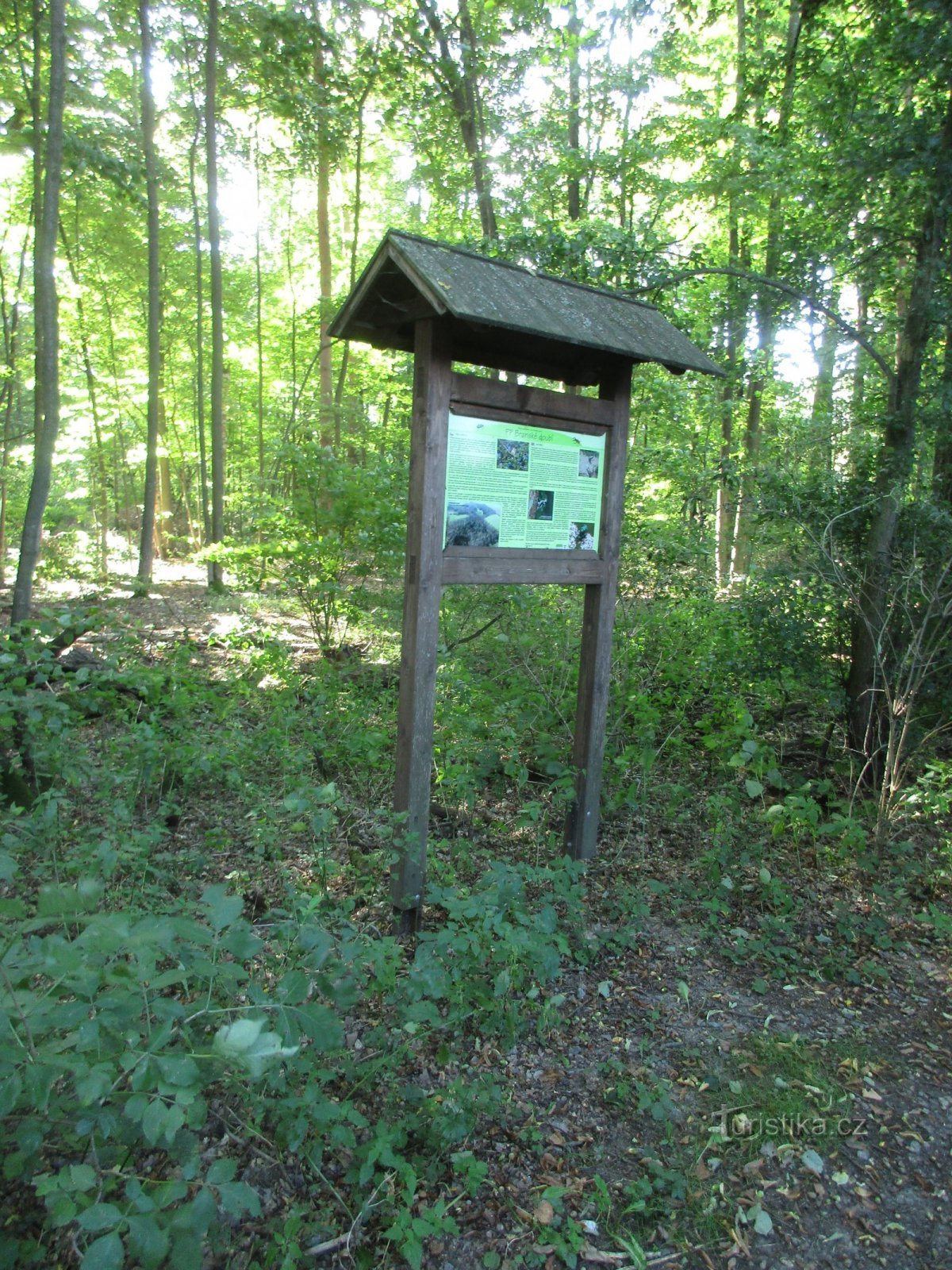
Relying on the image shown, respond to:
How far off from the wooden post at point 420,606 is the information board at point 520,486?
0.09 m

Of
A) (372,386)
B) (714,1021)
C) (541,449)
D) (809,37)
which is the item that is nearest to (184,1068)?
(714,1021)

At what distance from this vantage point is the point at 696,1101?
9.01ft

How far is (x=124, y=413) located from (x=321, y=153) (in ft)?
32.4

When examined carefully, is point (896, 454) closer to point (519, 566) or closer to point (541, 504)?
point (541, 504)

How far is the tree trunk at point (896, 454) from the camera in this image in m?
5.43

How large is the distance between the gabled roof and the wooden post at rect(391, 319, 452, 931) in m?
0.24

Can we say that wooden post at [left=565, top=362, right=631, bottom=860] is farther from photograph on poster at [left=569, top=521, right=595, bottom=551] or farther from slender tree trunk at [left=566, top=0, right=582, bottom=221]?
slender tree trunk at [left=566, top=0, right=582, bottom=221]

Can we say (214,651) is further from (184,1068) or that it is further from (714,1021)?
(184,1068)

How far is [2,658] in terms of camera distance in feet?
11.1

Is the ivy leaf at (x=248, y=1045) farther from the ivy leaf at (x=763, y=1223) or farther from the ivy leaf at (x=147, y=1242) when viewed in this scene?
the ivy leaf at (x=763, y=1223)

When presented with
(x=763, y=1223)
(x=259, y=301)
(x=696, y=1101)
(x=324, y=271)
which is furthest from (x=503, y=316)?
(x=259, y=301)

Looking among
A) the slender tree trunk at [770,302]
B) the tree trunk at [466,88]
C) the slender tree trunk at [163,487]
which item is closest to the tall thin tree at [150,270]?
the tree trunk at [466,88]

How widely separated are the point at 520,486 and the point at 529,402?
41 centimetres

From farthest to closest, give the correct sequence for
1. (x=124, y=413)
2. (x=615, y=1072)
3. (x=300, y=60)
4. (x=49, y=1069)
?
→ (x=124, y=413), (x=300, y=60), (x=615, y=1072), (x=49, y=1069)
